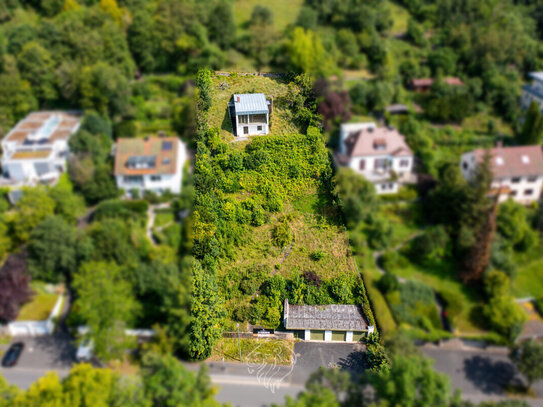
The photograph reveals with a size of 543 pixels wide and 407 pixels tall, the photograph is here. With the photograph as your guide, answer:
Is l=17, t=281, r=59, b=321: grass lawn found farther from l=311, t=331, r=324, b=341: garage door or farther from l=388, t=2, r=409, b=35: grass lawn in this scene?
l=388, t=2, r=409, b=35: grass lawn

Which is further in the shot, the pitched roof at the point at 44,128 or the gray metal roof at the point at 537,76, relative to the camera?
the pitched roof at the point at 44,128

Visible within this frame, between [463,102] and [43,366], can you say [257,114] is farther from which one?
[43,366]

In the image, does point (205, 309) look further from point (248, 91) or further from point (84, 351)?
point (84, 351)

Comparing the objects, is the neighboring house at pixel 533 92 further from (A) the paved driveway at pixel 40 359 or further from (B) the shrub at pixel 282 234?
(A) the paved driveway at pixel 40 359

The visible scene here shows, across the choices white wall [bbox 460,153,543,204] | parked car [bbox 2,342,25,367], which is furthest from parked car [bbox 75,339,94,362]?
white wall [bbox 460,153,543,204]

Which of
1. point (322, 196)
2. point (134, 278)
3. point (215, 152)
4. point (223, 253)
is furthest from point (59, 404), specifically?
point (322, 196)

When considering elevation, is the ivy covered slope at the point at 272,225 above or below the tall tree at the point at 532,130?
below

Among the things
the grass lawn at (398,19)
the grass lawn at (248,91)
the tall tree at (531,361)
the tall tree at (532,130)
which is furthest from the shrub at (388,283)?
the grass lawn at (398,19)
